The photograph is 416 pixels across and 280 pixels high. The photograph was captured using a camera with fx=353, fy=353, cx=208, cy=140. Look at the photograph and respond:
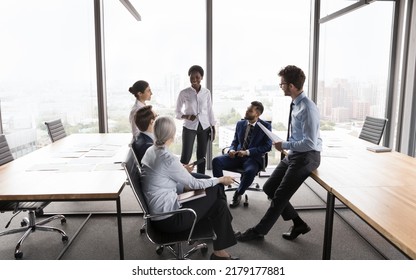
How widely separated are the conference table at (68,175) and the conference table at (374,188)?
1458 mm

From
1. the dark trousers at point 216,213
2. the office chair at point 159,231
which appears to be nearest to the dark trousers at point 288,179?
the dark trousers at point 216,213

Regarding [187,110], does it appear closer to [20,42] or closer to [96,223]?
[96,223]

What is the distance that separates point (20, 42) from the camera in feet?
15.7

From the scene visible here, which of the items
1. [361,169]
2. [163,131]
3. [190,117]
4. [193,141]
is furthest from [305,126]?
[193,141]

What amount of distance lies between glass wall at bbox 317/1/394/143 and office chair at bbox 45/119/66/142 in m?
3.81

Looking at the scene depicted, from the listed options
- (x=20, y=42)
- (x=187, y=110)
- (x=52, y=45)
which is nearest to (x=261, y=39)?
(x=187, y=110)

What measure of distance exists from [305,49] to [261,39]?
73cm

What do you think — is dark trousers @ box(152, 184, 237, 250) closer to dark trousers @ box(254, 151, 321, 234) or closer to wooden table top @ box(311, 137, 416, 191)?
dark trousers @ box(254, 151, 321, 234)

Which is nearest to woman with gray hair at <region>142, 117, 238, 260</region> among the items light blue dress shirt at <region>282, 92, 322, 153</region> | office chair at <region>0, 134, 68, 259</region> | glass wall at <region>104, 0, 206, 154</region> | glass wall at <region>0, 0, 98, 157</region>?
light blue dress shirt at <region>282, 92, 322, 153</region>

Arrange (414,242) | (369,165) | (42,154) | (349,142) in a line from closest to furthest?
1. (414,242)
2. (369,165)
3. (42,154)
4. (349,142)

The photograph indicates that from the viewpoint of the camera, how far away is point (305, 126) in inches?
108

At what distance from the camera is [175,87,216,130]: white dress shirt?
469 centimetres

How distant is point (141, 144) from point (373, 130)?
111 inches

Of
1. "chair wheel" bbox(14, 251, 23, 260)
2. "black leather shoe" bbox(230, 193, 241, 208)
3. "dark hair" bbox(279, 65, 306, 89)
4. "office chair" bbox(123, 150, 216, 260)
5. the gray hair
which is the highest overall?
"dark hair" bbox(279, 65, 306, 89)
